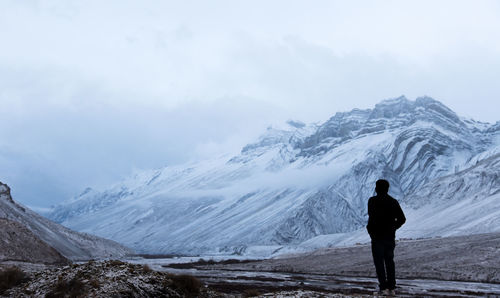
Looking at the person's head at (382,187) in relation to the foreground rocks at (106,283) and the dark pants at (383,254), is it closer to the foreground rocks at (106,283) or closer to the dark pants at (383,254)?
the dark pants at (383,254)

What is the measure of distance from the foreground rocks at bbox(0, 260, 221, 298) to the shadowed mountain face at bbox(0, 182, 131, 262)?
55992mm

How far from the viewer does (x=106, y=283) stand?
1827cm

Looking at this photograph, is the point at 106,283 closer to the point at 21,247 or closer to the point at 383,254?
the point at 383,254

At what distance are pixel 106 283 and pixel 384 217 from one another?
963 centimetres

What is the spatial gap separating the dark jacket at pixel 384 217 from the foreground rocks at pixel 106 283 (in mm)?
8664

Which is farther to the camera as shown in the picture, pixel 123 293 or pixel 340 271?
pixel 340 271

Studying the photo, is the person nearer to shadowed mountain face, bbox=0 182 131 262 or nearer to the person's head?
the person's head

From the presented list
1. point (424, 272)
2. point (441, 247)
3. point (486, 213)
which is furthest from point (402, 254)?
point (486, 213)

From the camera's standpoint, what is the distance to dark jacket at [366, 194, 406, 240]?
47.3ft

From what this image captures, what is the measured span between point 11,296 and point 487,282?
55618 mm

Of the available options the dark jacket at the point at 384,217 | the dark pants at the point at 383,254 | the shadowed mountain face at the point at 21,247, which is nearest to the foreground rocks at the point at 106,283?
the dark pants at the point at 383,254

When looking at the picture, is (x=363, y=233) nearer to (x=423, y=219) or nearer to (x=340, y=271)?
(x=423, y=219)

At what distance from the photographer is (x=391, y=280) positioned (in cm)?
1481

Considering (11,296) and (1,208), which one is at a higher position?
(1,208)
